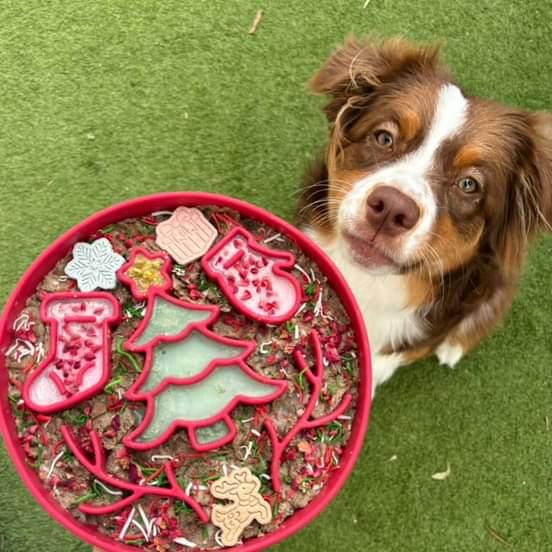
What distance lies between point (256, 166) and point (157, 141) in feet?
1.33

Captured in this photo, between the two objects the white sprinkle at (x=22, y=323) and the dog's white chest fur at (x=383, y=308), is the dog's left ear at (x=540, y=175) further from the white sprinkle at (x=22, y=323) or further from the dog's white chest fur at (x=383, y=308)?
the white sprinkle at (x=22, y=323)

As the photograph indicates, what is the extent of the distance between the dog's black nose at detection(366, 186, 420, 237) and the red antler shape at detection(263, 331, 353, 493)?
1.06 feet

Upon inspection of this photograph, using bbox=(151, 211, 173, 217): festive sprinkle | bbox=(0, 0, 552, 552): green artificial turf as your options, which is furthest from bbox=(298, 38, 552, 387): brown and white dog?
bbox=(0, 0, 552, 552): green artificial turf

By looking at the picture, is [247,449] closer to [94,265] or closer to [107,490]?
[107,490]

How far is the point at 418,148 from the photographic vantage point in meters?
1.69

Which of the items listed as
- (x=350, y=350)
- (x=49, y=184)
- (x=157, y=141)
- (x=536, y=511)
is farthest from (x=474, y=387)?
(x=49, y=184)

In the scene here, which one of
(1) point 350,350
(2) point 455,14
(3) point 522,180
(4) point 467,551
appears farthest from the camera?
(2) point 455,14

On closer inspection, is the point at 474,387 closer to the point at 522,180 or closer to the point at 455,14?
the point at 522,180

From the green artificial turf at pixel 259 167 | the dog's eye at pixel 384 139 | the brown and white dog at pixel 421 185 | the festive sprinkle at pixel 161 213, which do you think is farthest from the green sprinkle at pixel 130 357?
the green artificial turf at pixel 259 167

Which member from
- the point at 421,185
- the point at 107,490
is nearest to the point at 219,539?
the point at 107,490

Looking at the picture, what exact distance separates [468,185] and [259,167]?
105 centimetres

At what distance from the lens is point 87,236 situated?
5.35ft

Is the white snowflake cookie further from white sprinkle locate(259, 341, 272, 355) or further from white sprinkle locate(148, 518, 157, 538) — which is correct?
white sprinkle locate(148, 518, 157, 538)

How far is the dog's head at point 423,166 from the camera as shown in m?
1.64
